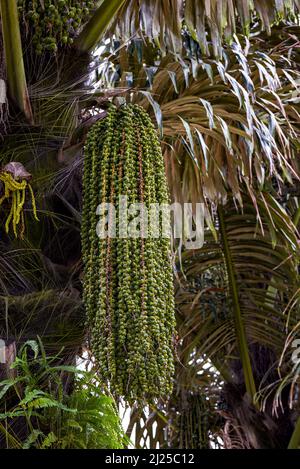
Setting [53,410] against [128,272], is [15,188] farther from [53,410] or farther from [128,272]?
[53,410]

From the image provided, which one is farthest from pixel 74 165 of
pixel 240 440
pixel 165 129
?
pixel 240 440

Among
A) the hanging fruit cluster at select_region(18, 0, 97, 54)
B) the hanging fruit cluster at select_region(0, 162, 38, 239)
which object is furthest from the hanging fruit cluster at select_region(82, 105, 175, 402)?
the hanging fruit cluster at select_region(18, 0, 97, 54)

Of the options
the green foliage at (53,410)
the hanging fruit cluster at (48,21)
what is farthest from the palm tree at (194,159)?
the green foliage at (53,410)

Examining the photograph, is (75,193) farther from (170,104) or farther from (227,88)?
(227,88)

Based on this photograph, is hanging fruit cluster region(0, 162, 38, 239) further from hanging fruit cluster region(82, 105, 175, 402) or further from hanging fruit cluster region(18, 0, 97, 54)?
hanging fruit cluster region(18, 0, 97, 54)

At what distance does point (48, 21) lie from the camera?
3076mm

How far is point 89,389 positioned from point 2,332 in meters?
0.34

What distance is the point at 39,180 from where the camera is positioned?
299 centimetres

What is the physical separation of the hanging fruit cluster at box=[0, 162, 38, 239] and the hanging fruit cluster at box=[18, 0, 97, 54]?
0.53 metres

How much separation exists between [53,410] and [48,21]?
1.35 m

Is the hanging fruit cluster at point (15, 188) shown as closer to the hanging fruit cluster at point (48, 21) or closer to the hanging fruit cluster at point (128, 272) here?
the hanging fruit cluster at point (128, 272)

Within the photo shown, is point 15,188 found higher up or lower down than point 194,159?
lower down

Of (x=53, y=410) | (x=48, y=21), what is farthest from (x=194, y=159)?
(x=53, y=410)

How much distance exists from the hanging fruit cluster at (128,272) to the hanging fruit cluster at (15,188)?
0.20m
